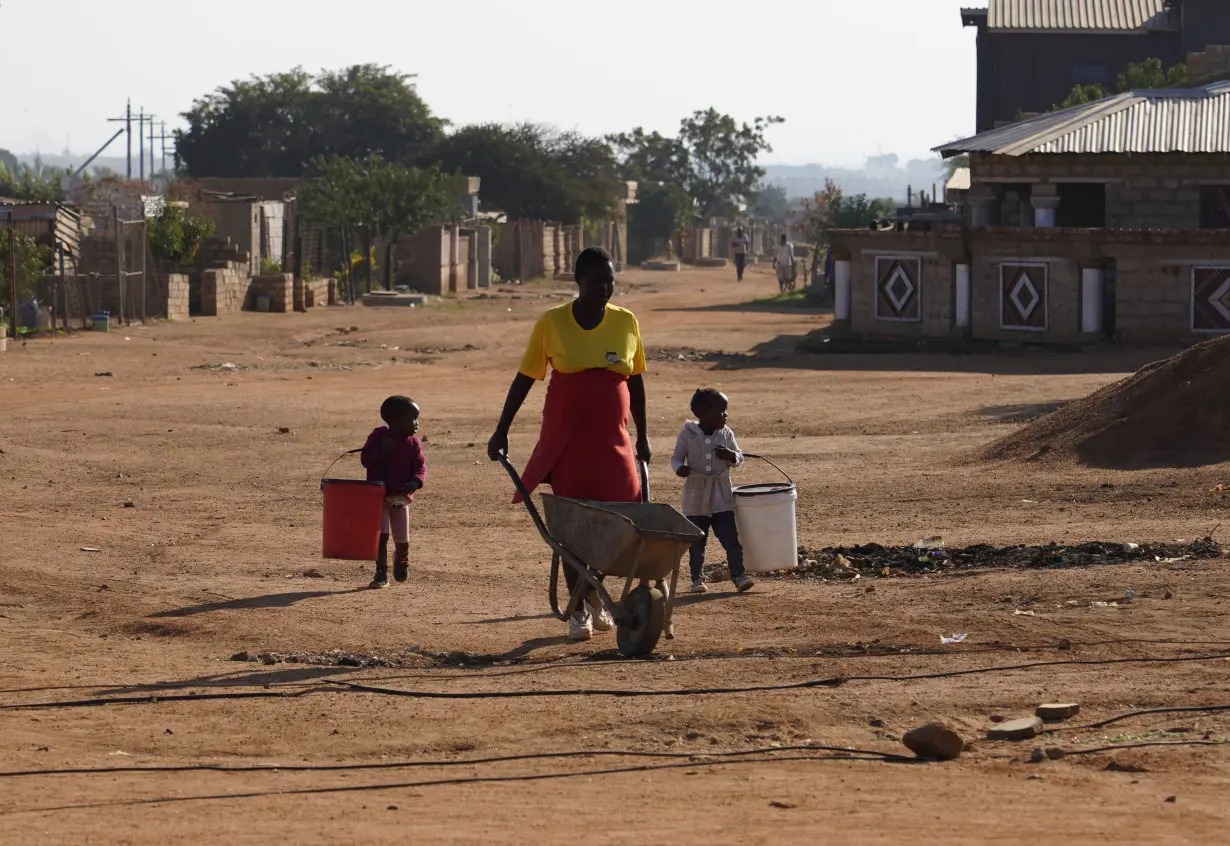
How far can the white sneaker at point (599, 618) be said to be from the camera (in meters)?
A: 8.50

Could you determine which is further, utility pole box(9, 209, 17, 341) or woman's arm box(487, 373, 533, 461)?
utility pole box(9, 209, 17, 341)

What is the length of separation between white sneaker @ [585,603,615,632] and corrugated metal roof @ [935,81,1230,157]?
73.2ft

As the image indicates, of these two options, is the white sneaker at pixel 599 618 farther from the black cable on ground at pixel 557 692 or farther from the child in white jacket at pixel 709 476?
the black cable on ground at pixel 557 692

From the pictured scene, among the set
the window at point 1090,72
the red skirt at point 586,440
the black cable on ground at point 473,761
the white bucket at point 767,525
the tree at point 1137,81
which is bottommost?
the black cable on ground at point 473,761

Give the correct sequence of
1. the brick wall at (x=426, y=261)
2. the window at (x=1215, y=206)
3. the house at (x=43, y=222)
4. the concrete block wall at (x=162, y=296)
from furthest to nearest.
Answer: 1. the brick wall at (x=426, y=261)
2. the house at (x=43, y=222)
3. the concrete block wall at (x=162, y=296)
4. the window at (x=1215, y=206)

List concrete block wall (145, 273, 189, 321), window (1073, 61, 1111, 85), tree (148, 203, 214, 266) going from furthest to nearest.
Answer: window (1073, 61, 1111, 85) < tree (148, 203, 214, 266) < concrete block wall (145, 273, 189, 321)

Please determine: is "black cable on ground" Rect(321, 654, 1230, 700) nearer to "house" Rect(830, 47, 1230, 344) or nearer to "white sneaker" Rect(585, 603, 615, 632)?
"white sneaker" Rect(585, 603, 615, 632)

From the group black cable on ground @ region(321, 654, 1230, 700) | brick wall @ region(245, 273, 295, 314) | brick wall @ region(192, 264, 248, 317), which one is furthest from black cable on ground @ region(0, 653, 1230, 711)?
brick wall @ region(245, 273, 295, 314)

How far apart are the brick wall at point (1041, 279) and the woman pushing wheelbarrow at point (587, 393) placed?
64.9 ft

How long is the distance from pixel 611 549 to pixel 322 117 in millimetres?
81198

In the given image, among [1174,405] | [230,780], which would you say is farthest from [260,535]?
[1174,405]

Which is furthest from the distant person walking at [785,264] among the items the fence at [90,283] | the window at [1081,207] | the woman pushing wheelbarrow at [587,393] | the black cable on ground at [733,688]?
the black cable on ground at [733,688]

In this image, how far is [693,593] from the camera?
32.4 ft

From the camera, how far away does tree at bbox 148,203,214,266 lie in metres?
33.9
